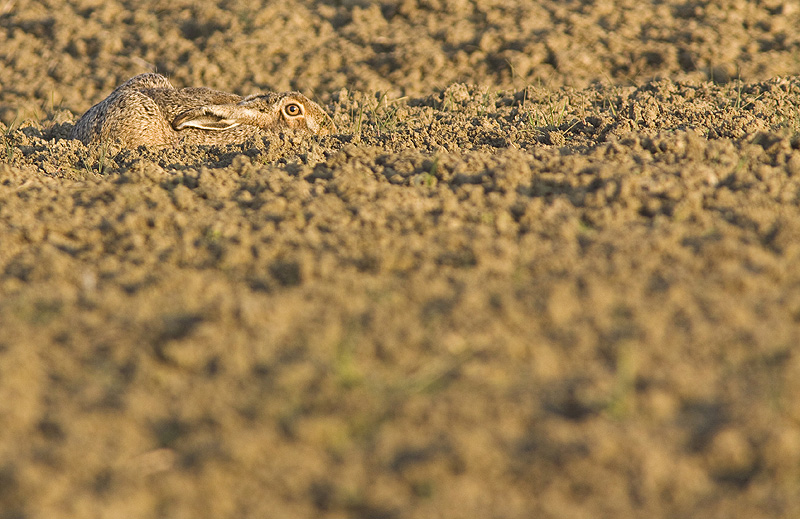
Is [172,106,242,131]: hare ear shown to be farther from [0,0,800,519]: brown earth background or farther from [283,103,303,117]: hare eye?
[0,0,800,519]: brown earth background

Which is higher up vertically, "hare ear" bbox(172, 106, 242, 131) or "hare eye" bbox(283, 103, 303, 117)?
"hare eye" bbox(283, 103, 303, 117)

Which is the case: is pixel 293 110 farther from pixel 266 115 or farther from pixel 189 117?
pixel 189 117

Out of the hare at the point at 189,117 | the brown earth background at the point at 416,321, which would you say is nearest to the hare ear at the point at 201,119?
the hare at the point at 189,117

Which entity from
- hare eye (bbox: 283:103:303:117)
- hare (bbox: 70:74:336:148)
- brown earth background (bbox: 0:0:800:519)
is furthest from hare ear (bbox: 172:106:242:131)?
brown earth background (bbox: 0:0:800:519)

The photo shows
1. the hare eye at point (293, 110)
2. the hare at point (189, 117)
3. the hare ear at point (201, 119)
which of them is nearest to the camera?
the hare at point (189, 117)

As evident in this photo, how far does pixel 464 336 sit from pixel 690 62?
5.72 meters

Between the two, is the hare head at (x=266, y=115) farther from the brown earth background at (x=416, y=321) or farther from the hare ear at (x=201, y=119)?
the brown earth background at (x=416, y=321)

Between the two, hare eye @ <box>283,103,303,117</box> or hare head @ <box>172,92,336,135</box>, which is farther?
hare eye @ <box>283,103,303,117</box>

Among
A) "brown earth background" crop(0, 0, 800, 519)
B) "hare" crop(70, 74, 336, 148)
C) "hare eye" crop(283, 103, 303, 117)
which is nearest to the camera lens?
"brown earth background" crop(0, 0, 800, 519)

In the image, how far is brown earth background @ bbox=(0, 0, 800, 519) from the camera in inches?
82.7

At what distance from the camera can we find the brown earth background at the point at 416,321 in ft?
6.89

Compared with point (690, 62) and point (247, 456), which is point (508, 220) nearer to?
point (247, 456)

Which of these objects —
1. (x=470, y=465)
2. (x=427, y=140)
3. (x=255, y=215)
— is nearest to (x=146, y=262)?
(x=255, y=215)

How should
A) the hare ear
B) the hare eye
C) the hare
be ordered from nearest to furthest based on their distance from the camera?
the hare < the hare ear < the hare eye
